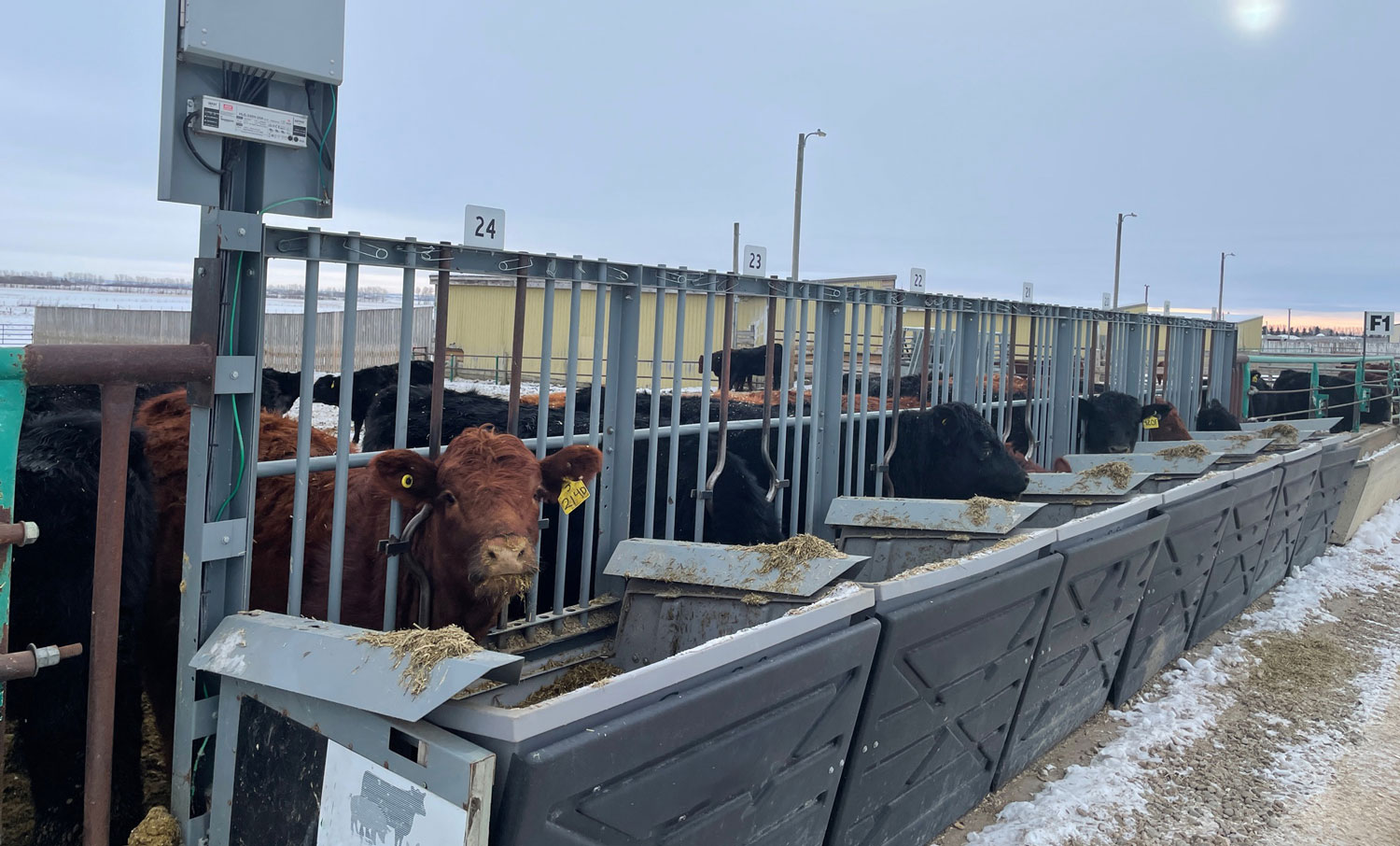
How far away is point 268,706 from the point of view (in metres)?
2.40

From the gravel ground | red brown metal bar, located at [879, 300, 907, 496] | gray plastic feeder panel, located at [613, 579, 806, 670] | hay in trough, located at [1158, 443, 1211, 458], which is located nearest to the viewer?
gray plastic feeder panel, located at [613, 579, 806, 670]

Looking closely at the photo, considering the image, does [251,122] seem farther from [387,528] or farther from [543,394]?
[387,528]

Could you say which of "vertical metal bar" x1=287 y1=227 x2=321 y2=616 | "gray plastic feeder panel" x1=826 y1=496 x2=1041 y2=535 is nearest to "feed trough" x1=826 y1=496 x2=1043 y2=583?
"gray plastic feeder panel" x1=826 y1=496 x2=1041 y2=535

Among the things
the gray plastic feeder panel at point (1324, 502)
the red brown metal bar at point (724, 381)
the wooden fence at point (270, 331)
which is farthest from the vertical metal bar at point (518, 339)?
the wooden fence at point (270, 331)

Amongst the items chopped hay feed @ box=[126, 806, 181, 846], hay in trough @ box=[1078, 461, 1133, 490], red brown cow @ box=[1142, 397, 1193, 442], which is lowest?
chopped hay feed @ box=[126, 806, 181, 846]

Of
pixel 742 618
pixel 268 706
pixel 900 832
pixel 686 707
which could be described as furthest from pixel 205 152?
pixel 900 832

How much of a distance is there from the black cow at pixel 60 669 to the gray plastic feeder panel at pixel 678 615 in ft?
5.71

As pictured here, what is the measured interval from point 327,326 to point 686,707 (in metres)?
22.5

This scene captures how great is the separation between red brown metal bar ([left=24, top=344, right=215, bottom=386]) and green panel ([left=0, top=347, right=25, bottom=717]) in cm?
2

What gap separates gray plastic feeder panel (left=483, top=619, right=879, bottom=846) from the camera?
1980 mm

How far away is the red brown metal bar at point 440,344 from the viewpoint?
332 cm

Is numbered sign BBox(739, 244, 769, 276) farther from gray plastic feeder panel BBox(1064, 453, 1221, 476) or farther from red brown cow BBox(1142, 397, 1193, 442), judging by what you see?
red brown cow BBox(1142, 397, 1193, 442)

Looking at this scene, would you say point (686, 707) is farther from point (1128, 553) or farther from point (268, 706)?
point (1128, 553)

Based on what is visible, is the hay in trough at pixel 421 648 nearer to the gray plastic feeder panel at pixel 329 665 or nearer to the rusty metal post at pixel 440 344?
the gray plastic feeder panel at pixel 329 665
